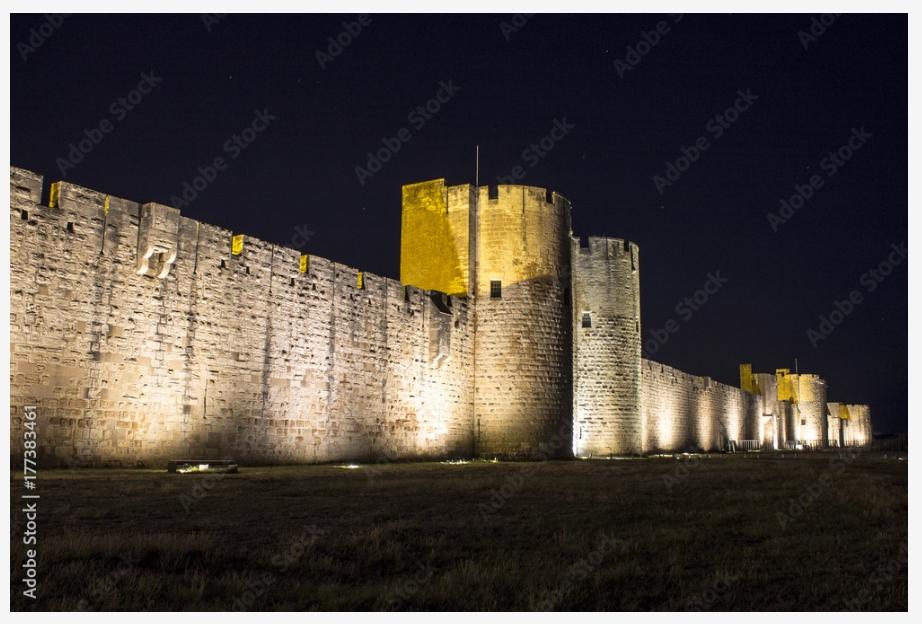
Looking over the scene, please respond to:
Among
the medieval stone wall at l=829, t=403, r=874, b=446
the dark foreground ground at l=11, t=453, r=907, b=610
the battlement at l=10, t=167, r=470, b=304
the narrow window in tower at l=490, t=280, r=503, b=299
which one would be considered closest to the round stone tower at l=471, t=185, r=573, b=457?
the narrow window in tower at l=490, t=280, r=503, b=299

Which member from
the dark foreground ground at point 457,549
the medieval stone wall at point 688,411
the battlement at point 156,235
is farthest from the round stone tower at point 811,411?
the dark foreground ground at point 457,549

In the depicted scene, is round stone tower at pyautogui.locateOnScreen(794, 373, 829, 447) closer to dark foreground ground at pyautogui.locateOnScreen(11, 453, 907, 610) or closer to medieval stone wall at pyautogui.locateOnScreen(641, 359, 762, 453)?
medieval stone wall at pyautogui.locateOnScreen(641, 359, 762, 453)

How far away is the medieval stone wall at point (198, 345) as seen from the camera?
12.0 metres

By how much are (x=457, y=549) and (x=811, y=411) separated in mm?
55442

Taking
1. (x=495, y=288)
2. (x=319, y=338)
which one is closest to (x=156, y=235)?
(x=319, y=338)

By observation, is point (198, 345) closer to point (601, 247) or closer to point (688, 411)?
point (601, 247)

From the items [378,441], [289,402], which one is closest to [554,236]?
[378,441]

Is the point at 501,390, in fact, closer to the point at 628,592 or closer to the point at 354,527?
the point at 354,527

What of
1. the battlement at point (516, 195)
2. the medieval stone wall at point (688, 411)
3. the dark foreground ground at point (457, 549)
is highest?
the battlement at point (516, 195)

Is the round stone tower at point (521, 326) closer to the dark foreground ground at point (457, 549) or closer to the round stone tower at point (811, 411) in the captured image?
the dark foreground ground at point (457, 549)

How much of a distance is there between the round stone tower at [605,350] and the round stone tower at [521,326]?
3.16m

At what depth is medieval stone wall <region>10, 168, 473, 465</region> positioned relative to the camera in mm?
12039

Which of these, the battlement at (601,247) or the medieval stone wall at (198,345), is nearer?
the medieval stone wall at (198,345)

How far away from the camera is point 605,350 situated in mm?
25531
